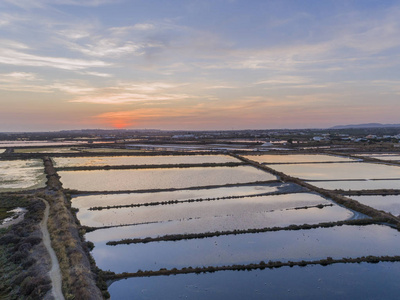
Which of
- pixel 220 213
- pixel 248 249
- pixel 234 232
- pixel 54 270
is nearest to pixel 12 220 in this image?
pixel 54 270

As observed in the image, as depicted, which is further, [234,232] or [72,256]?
[234,232]

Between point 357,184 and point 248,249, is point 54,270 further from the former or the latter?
point 357,184

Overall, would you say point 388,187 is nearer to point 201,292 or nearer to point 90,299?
point 201,292

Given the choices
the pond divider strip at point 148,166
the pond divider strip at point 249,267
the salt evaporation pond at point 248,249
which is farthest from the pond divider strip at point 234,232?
the pond divider strip at point 148,166

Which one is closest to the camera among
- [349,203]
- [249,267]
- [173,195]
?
[249,267]

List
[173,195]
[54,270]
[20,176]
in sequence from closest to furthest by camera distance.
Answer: [54,270] < [173,195] < [20,176]

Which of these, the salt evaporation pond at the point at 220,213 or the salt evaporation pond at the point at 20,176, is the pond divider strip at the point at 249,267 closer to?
the salt evaporation pond at the point at 220,213
